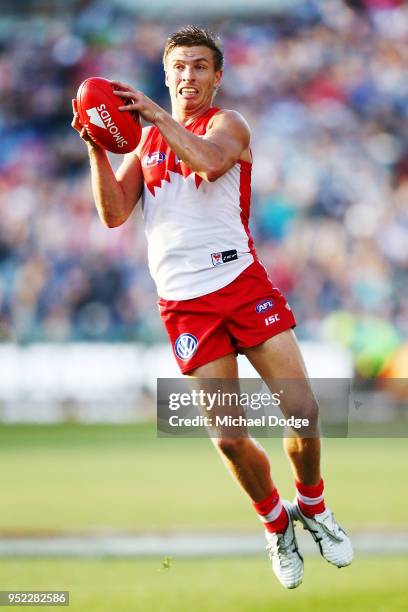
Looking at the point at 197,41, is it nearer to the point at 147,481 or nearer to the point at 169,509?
the point at 169,509

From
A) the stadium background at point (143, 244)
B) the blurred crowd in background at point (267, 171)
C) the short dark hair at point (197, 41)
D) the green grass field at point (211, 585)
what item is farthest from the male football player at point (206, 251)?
the blurred crowd in background at point (267, 171)

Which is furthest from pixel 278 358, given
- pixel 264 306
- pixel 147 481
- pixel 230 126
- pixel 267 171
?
pixel 267 171

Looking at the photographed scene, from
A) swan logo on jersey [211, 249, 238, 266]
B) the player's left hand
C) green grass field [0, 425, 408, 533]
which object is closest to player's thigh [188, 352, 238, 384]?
swan logo on jersey [211, 249, 238, 266]

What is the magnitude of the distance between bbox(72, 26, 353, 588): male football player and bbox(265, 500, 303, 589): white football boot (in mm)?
418

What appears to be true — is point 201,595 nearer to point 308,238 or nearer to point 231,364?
point 231,364

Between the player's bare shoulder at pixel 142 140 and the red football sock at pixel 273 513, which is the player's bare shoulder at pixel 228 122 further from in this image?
the red football sock at pixel 273 513

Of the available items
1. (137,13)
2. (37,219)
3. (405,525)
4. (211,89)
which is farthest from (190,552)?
(137,13)

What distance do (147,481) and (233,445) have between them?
6.18 meters

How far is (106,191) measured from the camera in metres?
5.46

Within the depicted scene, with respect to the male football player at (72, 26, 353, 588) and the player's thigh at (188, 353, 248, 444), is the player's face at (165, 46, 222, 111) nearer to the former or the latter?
the male football player at (72, 26, 353, 588)

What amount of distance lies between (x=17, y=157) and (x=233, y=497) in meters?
9.77

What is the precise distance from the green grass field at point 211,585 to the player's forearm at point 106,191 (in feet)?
7.04

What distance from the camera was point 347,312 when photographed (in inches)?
637

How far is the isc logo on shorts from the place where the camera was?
5.54 m
